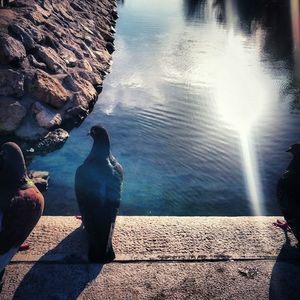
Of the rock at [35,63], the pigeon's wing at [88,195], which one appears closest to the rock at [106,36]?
the rock at [35,63]

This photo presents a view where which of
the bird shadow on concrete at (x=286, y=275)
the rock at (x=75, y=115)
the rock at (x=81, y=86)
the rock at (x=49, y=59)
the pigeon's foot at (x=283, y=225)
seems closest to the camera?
the bird shadow on concrete at (x=286, y=275)

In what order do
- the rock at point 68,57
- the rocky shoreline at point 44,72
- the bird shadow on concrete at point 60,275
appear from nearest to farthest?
the bird shadow on concrete at point 60,275 < the rocky shoreline at point 44,72 < the rock at point 68,57

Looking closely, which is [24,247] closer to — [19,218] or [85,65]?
[19,218]

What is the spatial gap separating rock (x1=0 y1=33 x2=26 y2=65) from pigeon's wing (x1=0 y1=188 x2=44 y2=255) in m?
7.11

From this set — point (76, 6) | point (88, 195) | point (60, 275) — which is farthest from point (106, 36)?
point (60, 275)

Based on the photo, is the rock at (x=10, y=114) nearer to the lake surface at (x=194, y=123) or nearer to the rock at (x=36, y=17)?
the lake surface at (x=194, y=123)

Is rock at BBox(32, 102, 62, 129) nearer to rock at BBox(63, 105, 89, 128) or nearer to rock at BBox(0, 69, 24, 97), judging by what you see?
rock at BBox(63, 105, 89, 128)

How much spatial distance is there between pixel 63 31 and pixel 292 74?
9892 millimetres

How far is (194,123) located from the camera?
12094 millimetres

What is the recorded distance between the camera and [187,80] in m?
16.0

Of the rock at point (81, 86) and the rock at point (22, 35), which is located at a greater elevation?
the rock at point (22, 35)

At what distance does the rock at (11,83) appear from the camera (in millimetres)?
10492

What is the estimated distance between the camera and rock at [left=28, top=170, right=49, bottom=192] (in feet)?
27.5

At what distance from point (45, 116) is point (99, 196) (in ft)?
18.4
